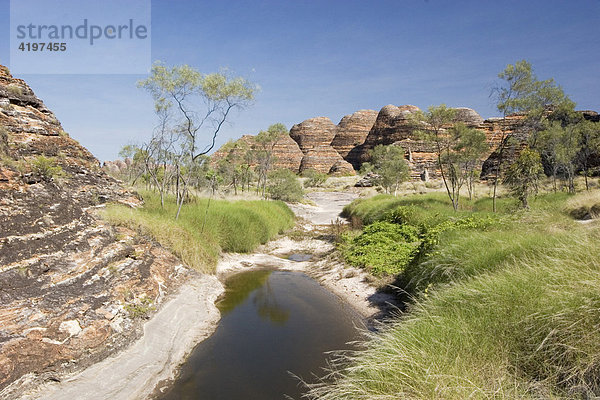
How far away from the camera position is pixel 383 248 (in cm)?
1176

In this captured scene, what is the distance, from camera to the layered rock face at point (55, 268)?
5.00m

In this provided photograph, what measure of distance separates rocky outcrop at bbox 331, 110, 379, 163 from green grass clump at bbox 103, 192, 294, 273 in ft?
352

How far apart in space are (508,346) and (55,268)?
736 cm

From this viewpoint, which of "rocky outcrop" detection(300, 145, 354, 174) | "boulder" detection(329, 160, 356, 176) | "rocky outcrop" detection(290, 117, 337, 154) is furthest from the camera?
"rocky outcrop" detection(290, 117, 337, 154)

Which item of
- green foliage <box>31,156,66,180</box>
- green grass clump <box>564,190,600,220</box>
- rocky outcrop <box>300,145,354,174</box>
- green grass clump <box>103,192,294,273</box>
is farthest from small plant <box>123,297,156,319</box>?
rocky outcrop <box>300,145,354,174</box>

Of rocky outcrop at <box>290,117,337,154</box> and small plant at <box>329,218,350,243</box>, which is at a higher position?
rocky outcrop at <box>290,117,337,154</box>

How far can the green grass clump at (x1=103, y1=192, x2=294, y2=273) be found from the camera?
10.2 m

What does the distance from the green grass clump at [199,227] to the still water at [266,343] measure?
1687 millimetres

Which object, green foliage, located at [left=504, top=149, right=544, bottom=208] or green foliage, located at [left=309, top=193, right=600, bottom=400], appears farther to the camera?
green foliage, located at [left=504, top=149, right=544, bottom=208]

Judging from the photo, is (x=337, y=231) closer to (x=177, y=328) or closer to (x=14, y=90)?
(x=177, y=328)

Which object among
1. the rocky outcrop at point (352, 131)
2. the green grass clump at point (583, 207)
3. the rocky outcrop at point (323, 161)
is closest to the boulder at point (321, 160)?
the rocky outcrop at point (323, 161)

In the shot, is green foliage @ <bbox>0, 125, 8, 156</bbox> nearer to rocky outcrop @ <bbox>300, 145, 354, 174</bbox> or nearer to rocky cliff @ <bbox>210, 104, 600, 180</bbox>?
rocky cliff @ <bbox>210, 104, 600, 180</bbox>

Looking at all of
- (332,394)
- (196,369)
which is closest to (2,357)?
(196,369)

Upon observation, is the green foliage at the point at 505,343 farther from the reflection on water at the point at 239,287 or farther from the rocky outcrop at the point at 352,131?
the rocky outcrop at the point at 352,131
